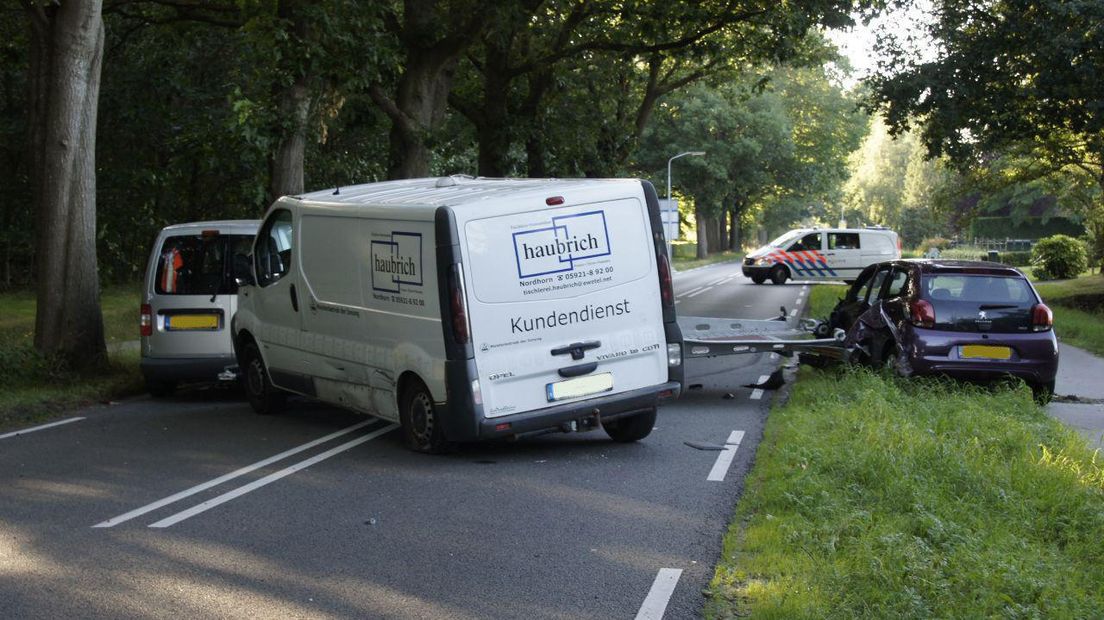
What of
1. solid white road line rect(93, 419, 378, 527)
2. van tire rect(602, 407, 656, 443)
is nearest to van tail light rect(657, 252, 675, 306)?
van tire rect(602, 407, 656, 443)

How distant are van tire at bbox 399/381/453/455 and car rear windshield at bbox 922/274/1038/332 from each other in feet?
17.6

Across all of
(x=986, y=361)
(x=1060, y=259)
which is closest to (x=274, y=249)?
(x=986, y=361)

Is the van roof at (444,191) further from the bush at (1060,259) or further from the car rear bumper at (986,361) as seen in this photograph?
the bush at (1060,259)

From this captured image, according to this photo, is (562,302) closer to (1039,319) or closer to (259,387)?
(259,387)

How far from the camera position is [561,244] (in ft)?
31.2

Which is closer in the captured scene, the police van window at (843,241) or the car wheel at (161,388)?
the car wheel at (161,388)

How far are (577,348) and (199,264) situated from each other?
5.76 meters

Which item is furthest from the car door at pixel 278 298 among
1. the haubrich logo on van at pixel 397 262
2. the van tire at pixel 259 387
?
the haubrich logo on van at pixel 397 262

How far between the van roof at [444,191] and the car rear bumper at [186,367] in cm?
274

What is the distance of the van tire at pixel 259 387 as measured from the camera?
487 inches

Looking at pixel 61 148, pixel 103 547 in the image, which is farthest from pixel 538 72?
pixel 103 547

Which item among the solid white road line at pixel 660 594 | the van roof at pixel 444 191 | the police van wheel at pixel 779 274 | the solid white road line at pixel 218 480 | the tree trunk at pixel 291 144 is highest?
the tree trunk at pixel 291 144

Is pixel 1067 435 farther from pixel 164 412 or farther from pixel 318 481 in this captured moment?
pixel 164 412

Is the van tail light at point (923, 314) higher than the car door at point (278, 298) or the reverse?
the reverse
